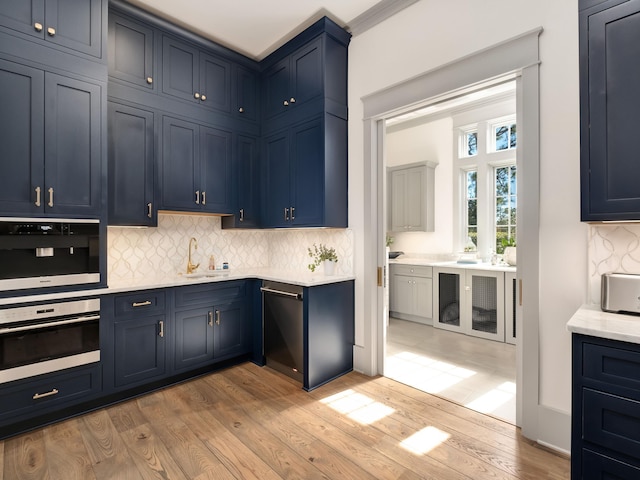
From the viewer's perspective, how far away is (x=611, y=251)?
6.18 feet

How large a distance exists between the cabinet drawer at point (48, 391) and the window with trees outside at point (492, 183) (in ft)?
15.5

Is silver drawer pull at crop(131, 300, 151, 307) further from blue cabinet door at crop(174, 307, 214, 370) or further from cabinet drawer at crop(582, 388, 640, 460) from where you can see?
cabinet drawer at crop(582, 388, 640, 460)

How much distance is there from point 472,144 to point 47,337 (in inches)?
218

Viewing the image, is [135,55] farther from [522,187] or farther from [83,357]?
[522,187]

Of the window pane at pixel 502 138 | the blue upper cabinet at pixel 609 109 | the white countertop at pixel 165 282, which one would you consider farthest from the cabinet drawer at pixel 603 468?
the window pane at pixel 502 138

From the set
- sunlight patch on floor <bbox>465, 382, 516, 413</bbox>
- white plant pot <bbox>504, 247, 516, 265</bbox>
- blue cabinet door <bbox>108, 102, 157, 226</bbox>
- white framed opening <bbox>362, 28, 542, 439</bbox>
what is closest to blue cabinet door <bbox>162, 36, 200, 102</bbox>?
blue cabinet door <bbox>108, 102, 157, 226</bbox>

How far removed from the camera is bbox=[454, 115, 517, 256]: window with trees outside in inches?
187

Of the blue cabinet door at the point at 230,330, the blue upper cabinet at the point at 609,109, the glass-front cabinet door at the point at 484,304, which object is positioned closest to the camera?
the blue upper cabinet at the point at 609,109

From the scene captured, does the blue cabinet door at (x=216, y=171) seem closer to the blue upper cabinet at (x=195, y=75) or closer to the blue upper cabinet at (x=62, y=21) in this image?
the blue upper cabinet at (x=195, y=75)

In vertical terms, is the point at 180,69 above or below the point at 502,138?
above

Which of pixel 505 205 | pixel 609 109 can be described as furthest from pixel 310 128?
pixel 505 205

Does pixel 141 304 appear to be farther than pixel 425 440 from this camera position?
Yes

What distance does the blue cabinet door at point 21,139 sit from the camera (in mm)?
2186

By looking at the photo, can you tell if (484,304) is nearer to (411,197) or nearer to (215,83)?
(411,197)
